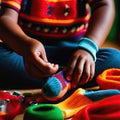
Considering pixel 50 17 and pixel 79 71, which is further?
pixel 50 17

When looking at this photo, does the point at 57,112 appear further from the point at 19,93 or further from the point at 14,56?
the point at 14,56

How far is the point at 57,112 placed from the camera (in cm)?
69

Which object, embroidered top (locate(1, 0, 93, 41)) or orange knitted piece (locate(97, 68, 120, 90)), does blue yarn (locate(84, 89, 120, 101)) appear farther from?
embroidered top (locate(1, 0, 93, 41))

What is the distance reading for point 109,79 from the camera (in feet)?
2.90

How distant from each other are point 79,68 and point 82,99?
0.24 ft

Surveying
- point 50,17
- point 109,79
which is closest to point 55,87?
point 109,79

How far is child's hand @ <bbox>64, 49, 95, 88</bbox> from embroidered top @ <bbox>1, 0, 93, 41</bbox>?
7.1 inches

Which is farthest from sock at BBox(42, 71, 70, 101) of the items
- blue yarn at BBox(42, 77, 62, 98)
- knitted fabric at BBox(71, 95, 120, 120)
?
knitted fabric at BBox(71, 95, 120, 120)

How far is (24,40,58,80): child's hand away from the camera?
2.59 feet

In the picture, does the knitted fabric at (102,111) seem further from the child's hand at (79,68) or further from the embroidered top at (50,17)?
the embroidered top at (50,17)

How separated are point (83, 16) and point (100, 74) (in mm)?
205

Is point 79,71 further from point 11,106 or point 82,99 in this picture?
point 11,106

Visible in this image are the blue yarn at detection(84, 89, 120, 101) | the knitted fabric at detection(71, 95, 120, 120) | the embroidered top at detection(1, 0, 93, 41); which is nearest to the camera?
the knitted fabric at detection(71, 95, 120, 120)

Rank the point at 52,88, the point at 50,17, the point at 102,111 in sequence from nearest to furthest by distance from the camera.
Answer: the point at 102,111 → the point at 52,88 → the point at 50,17
